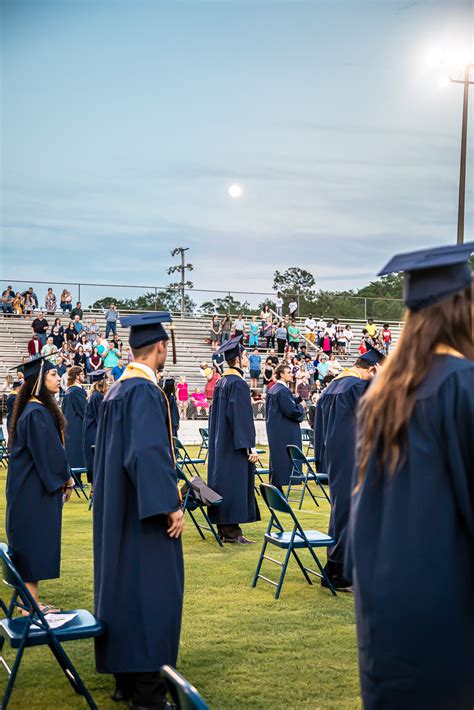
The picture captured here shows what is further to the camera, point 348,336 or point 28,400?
point 348,336

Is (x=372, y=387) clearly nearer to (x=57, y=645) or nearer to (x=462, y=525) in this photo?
(x=462, y=525)

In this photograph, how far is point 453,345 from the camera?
2.50 m

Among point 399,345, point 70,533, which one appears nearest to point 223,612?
point 70,533

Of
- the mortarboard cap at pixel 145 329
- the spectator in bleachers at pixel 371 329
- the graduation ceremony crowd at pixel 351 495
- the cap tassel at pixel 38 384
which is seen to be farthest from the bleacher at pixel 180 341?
the mortarboard cap at pixel 145 329

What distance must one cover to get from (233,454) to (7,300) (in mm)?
23767

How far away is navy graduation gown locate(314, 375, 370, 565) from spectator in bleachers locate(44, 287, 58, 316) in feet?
81.7

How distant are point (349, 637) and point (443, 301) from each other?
4.33 m

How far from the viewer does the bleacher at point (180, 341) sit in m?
30.6

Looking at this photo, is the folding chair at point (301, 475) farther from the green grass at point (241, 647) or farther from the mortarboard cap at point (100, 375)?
the green grass at point (241, 647)

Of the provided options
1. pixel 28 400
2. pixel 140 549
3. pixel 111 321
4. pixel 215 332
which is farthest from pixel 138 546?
pixel 215 332

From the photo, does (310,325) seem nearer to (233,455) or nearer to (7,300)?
(7,300)

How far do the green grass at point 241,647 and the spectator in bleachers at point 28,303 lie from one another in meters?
23.9

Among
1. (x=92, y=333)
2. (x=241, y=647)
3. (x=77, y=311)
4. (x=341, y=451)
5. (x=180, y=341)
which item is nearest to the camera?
(x=241, y=647)

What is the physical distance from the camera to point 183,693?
2.57 meters
